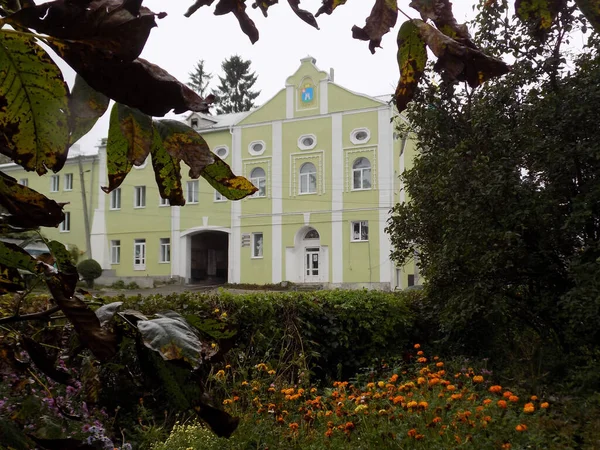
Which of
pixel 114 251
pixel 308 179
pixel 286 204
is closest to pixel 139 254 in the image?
pixel 114 251

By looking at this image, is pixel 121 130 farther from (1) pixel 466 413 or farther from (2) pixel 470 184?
(2) pixel 470 184

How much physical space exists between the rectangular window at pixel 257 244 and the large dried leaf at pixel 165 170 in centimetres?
2526

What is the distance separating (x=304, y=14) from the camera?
89cm

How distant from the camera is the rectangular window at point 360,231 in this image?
78.4ft

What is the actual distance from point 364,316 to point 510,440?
3448 mm

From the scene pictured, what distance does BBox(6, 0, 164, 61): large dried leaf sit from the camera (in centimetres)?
45

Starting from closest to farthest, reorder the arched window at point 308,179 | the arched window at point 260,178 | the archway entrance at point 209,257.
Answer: the arched window at point 308,179 → the arched window at point 260,178 → the archway entrance at point 209,257

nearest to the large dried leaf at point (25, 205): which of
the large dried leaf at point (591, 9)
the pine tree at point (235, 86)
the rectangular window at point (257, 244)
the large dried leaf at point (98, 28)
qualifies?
the large dried leaf at point (98, 28)

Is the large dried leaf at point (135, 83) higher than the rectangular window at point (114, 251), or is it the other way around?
the rectangular window at point (114, 251)

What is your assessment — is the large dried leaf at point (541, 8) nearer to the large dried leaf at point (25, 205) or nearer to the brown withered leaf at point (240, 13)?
the brown withered leaf at point (240, 13)

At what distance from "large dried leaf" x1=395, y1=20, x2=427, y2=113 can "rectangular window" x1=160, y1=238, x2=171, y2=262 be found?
28024 millimetres

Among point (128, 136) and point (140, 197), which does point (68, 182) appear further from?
point (128, 136)

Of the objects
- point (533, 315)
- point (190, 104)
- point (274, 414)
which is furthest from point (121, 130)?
point (533, 315)

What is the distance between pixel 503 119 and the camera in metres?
6.89
